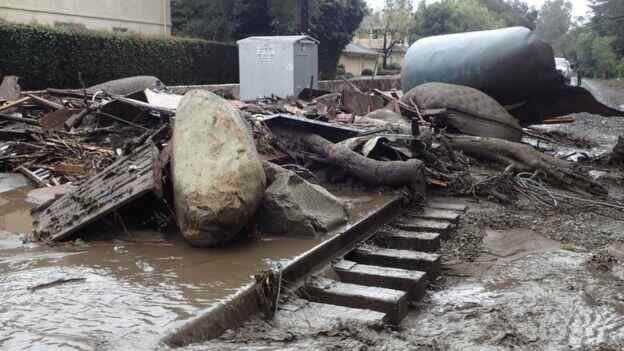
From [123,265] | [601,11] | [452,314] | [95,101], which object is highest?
[601,11]

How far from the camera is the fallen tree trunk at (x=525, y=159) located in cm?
859

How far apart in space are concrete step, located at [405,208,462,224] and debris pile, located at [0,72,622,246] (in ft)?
0.74

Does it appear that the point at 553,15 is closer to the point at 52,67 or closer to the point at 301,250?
the point at 52,67

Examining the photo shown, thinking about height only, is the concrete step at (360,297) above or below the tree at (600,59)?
below

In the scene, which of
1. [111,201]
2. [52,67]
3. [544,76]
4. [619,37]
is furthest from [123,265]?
[619,37]

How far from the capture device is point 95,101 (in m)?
9.78

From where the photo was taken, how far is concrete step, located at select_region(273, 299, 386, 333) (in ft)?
13.5

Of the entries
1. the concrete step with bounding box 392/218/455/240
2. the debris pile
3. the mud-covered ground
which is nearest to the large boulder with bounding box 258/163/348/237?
the debris pile

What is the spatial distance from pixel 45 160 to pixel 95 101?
1826 millimetres

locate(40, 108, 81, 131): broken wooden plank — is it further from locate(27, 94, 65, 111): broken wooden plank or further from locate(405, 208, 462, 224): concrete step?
locate(405, 208, 462, 224): concrete step

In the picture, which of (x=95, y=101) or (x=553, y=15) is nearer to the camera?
(x=95, y=101)

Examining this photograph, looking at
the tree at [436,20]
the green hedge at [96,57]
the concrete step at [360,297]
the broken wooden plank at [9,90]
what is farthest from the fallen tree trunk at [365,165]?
the tree at [436,20]

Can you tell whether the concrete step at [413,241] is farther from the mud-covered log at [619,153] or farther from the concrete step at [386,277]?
the mud-covered log at [619,153]

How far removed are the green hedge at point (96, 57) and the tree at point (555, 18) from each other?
90.2 m
